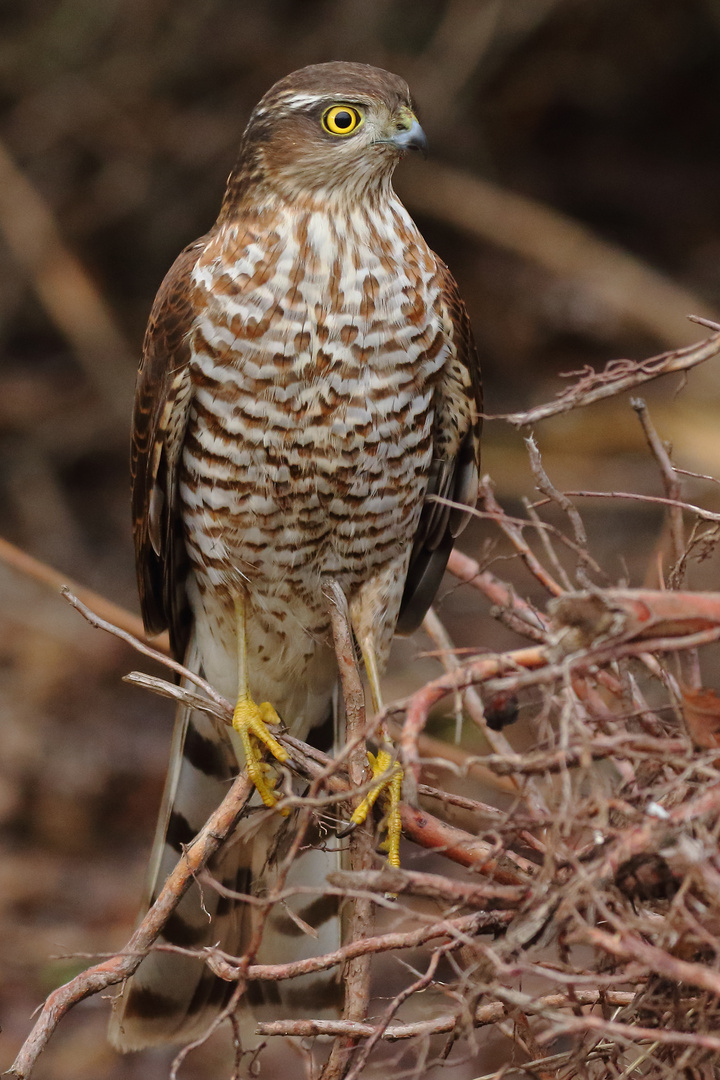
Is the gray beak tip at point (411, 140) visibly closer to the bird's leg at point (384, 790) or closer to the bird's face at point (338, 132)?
the bird's face at point (338, 132)

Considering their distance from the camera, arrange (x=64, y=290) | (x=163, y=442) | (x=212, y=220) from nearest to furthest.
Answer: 1. (x=163, y=442)
2. (x=64, y=290)
3. (x=212, y=220)

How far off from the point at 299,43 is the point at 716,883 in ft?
18.6

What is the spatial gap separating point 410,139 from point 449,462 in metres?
0.82

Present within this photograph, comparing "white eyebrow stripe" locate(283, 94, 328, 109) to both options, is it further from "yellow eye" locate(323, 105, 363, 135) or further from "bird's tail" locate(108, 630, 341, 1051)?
"bird's tail" locate(108, 630, 341, 1051)

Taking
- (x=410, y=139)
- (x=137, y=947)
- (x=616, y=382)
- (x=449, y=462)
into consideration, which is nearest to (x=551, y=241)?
(x=449, y=462)

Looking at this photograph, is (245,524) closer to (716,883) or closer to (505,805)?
(716,883)

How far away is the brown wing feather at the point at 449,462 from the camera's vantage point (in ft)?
10.0

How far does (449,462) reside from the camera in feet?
10.6

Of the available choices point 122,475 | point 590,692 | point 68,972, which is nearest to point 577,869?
point 590,692

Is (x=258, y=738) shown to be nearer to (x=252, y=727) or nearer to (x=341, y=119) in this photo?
(x=252, y=727)

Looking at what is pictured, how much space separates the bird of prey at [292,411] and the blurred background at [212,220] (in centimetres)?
228

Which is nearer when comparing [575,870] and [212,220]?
[575,870]

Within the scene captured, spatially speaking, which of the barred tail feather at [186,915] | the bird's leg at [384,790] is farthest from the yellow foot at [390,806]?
the barred tail feather at [186,915]

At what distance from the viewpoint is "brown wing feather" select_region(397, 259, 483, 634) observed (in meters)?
3.05
